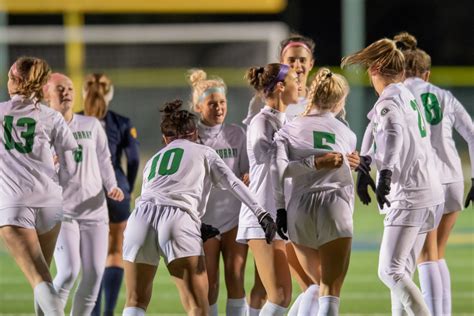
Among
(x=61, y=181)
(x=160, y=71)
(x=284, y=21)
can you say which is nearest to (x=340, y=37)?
(x=284, y=21)

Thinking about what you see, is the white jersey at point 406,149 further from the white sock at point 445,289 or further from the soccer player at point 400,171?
the white sock at point 445,289

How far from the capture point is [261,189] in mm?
7523

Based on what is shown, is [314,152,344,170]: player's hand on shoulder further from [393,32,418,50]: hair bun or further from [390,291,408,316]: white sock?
[393,32,418,50]: hair bun

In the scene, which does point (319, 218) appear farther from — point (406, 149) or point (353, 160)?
point (406, 149)

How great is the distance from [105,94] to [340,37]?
22.1m

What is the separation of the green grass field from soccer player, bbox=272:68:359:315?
2.79 m

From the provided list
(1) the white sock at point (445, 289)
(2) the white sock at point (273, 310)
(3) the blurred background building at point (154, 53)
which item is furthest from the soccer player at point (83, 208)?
(3) the blurred background building at point (154, 53)

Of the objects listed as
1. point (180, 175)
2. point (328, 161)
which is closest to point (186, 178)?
point (180, 175)

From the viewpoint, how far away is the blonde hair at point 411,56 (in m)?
8.18

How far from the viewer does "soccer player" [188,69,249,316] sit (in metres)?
7.87

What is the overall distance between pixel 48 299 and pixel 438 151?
9.37 feet

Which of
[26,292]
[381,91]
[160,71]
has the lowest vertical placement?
[26,292]

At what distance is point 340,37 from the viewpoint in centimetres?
3084

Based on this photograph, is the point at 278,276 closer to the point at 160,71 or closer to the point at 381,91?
the point at 381,91
